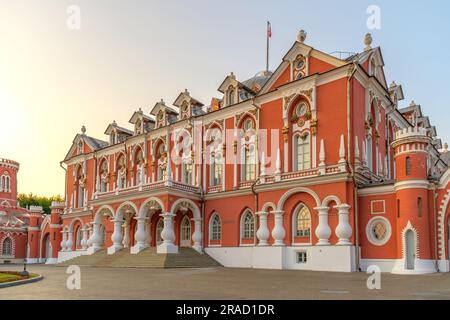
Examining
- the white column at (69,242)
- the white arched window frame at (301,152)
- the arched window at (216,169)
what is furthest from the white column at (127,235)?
the white arched window frame at (301,152)

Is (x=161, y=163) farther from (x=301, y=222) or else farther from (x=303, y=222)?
(x=303, y=222)

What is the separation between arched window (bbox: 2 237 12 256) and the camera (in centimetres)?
5434

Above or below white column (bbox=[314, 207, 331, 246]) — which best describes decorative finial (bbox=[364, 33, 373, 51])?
above

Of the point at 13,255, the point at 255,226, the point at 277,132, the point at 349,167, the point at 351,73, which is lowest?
the point at 13,255

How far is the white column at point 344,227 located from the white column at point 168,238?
38.0ft

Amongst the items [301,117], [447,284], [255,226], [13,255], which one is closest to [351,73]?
[301,117]

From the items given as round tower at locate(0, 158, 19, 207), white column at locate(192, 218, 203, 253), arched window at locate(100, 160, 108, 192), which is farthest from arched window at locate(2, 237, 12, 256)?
white column at locate(192, 218, 203, 253)

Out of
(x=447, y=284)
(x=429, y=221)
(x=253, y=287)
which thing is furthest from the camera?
(x=429, y=221)

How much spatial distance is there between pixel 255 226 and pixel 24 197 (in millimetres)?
73597

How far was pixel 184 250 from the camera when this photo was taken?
33.2 meters

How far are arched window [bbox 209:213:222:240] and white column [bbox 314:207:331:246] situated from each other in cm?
924

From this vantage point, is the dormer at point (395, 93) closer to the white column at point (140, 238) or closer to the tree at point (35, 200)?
the white column at point (140, 238)

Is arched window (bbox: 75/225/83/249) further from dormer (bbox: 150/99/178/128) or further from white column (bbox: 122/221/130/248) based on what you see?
dormer (bbox: 150/99/178/128)
